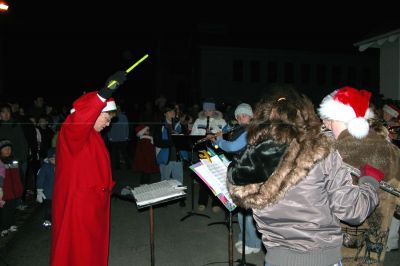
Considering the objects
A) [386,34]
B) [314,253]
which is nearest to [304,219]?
[314,253]

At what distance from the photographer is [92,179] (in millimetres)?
3520

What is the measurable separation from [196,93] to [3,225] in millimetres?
28828

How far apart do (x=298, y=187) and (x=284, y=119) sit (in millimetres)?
398

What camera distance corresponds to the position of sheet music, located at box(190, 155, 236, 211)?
3.38m

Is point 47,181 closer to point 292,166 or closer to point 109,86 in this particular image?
point 109,86

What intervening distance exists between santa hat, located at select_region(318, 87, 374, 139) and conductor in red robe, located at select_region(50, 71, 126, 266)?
69.7 inches

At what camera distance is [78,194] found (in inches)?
136

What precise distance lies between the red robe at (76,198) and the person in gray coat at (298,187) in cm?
167

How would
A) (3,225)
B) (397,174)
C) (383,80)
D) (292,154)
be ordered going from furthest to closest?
(383,80), (3,225), (397,174), (292,154)

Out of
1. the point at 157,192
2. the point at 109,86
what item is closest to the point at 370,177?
the point at 157,192

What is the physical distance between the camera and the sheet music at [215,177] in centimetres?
338

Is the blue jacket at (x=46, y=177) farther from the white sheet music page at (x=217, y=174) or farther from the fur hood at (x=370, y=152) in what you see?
the fur hood at (x=370, y=152)

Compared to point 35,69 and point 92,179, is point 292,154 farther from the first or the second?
point 35,69

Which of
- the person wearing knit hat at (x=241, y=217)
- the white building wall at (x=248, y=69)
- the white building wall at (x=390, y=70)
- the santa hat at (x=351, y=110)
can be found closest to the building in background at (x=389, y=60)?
the white building wall at (x=390, y=70)
